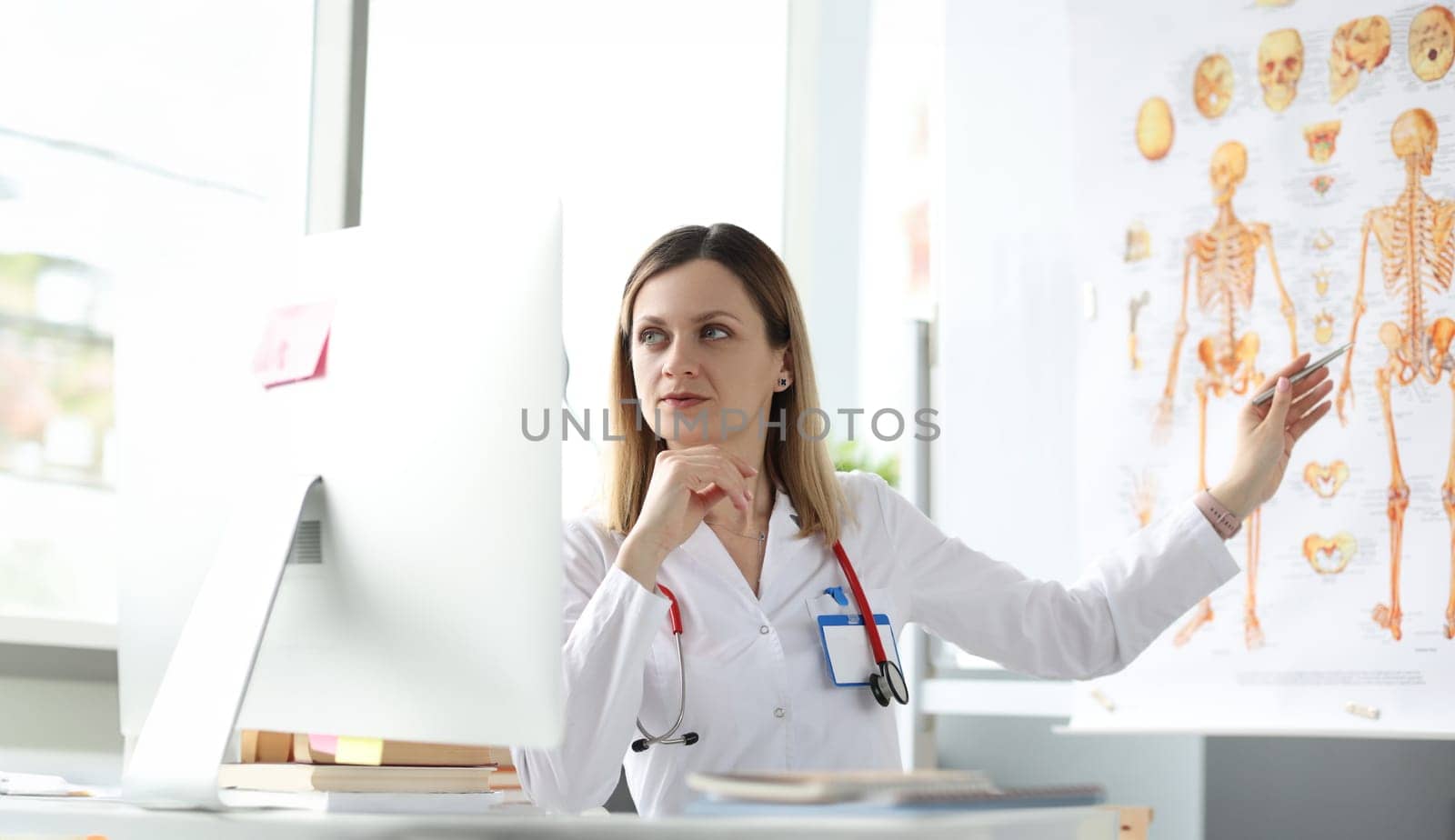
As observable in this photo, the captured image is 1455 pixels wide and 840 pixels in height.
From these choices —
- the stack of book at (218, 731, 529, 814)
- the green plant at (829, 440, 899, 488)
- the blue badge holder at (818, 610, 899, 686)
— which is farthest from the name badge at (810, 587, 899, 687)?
the green plant at (829, 440, 899, 488)

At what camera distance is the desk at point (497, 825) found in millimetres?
928

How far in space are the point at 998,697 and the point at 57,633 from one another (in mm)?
1733

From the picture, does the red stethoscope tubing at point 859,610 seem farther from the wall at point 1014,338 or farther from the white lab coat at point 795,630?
the wall at point 1014,338

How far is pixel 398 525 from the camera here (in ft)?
3.88

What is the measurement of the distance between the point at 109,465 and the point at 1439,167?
7.45 feet

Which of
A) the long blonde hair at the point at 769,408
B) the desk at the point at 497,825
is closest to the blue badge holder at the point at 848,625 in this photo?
the long blonde hair at the point at 769,408

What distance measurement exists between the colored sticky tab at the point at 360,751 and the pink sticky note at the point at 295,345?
365mm

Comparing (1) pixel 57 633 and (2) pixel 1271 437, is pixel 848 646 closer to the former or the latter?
(2) pixel 1271 437

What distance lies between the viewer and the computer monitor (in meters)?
1.11

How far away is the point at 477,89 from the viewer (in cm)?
319

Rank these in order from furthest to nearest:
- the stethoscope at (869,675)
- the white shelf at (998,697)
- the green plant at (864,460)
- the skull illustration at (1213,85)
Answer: the green plant at (864,460)
the white shelf at (998,697)
the skull illustration at (1213,85)
the stethoscope at (869,675)

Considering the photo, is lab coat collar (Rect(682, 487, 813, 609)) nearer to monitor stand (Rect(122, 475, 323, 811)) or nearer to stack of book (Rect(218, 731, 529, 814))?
stack of book (Rect(218, 731, 529, 814))

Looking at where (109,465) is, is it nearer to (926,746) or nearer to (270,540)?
(270,540)

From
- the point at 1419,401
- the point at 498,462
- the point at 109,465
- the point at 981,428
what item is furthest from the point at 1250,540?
the point at 109,465
